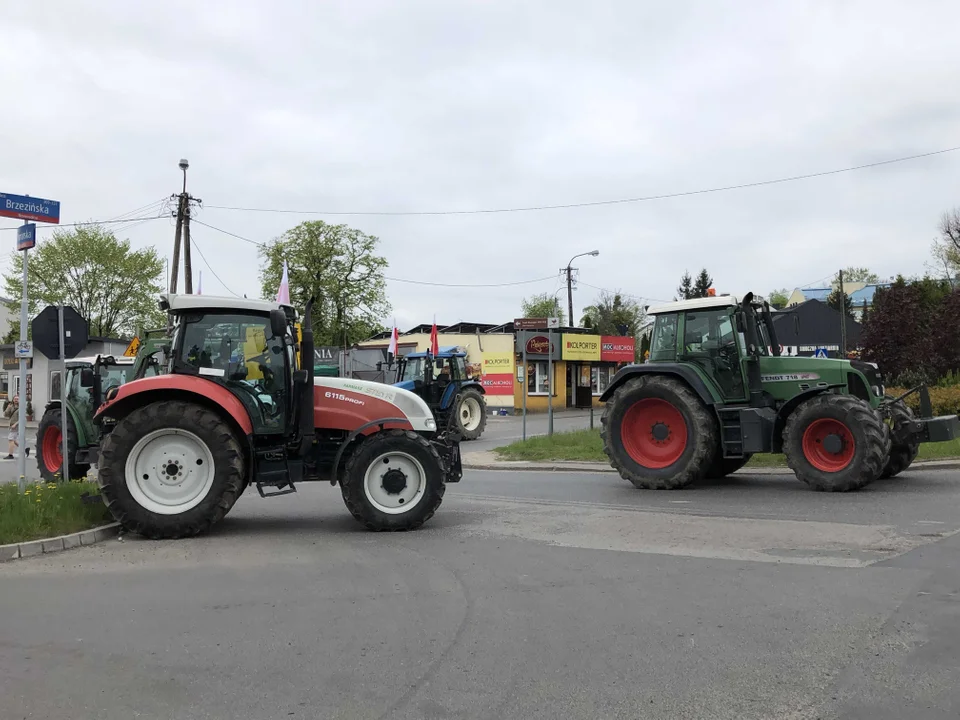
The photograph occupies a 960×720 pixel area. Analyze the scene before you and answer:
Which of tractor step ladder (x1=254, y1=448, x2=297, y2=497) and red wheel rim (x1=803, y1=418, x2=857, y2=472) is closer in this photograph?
tractor step ladder (x1=254, y1=448, x2=297, y2=497)

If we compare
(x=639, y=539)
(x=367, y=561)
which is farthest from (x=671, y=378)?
(x=367, y=561)

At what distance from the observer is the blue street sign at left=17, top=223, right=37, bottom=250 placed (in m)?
10.5

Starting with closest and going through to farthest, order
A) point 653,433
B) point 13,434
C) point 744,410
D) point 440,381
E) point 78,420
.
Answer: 1. point 744,410
2. point 653,433
3. point 78,420
4. point 440,381
5. point 13,434

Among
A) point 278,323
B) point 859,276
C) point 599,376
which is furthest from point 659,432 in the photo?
point 859,276

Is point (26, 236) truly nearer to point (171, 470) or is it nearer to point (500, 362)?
point (171, 470)

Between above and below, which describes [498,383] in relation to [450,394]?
above

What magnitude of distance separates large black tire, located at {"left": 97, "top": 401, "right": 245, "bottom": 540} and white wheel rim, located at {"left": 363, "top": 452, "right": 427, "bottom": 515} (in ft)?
4.55

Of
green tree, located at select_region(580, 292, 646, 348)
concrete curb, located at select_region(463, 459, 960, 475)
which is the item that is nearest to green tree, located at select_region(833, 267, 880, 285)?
green tree, located at select_region(580, 292, 646, 348)

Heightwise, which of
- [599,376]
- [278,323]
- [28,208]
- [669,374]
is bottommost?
[599,376]

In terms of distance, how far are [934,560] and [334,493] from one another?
892 centimetres

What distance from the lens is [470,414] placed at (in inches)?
1070

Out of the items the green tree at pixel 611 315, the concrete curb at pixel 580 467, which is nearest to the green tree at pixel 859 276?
the green tree at pixel 611 315

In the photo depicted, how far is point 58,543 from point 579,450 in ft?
39.1

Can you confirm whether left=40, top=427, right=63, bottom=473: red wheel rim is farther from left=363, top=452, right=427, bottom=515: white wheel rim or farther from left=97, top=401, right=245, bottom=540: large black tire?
left=363, top=452, right=427, bottom=515: white wheel rim
